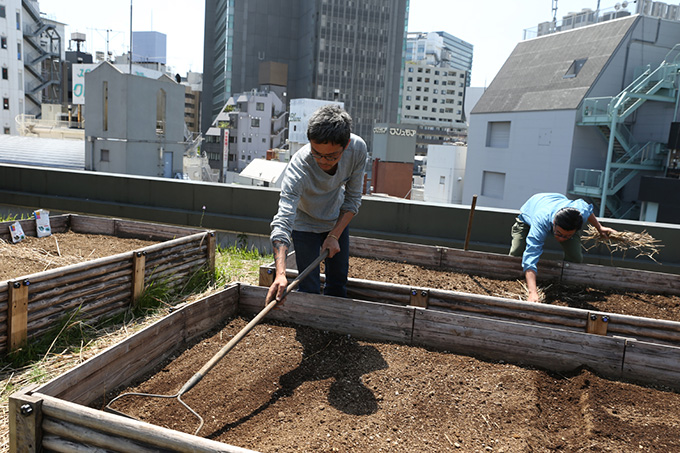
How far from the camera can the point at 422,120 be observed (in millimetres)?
137500

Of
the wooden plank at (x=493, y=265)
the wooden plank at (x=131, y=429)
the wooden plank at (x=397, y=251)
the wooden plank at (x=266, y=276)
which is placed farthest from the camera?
the wooden plank at (x=397, y=251)

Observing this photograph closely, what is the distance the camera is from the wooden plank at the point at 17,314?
3.69 meters

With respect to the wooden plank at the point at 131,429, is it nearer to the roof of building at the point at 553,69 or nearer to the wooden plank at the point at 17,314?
the wooden plank at the point at 17,314

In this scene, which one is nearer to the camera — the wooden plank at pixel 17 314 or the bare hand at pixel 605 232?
the wooden plank at pixel 17 314

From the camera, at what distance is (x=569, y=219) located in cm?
501

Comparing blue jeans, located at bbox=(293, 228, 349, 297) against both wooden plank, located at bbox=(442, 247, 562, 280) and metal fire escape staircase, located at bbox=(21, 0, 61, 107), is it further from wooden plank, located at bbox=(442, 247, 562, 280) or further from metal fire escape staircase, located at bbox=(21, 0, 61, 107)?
metal fire escape staircase, located at bbox=(21, 0, 61, 107)

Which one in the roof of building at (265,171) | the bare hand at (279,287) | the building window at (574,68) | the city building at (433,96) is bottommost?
the roof of building at (265,171)

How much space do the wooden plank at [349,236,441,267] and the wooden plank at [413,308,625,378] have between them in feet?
8.45

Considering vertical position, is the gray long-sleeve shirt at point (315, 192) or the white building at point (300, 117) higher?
the white building at point (300, 117)

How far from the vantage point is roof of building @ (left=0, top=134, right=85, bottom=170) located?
25406 millimetres

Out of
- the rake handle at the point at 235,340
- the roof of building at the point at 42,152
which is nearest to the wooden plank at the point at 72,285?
the rake handle at the point at 235,340

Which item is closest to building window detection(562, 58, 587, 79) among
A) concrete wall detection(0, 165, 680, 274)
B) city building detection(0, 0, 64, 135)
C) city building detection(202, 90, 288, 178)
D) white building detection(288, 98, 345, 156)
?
white building detection(288, 98, 345, 156)

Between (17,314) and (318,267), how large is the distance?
211 cm

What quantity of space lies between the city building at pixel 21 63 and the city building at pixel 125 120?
115ft
